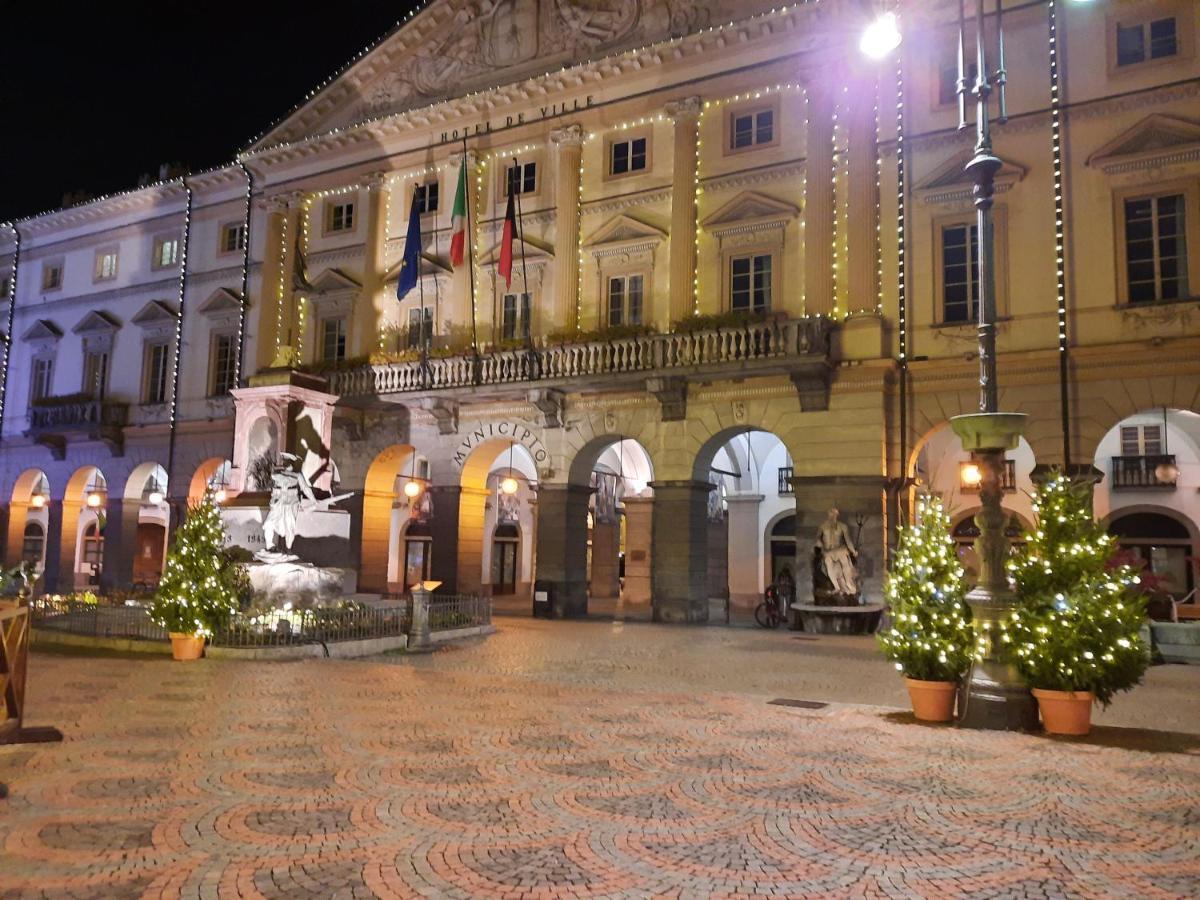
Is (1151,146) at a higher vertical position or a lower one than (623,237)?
higher

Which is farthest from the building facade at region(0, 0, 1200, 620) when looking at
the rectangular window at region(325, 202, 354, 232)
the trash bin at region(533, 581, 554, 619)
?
the rectangular window at region(325, 202, 354, 232)

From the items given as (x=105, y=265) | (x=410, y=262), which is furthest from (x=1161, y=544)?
(x=105, y=265)

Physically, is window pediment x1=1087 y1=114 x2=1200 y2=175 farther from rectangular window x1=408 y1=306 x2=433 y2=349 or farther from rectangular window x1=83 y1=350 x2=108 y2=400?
rectangular window x1=83 y1=350 x2=108 y2=400

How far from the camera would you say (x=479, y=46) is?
28234mm

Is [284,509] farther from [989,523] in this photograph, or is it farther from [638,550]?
[638,550]

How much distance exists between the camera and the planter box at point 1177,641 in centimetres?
1612

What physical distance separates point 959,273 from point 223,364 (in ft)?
79.8

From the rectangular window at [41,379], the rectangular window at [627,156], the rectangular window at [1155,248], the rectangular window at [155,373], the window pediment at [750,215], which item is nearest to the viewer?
the rectangular window at [1155,248]

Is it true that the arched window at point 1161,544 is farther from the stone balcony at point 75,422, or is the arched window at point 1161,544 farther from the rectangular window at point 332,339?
the stone balcony at point 75,422

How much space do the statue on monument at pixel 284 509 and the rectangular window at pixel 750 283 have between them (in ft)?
39.3

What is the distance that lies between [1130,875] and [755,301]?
1908 cm

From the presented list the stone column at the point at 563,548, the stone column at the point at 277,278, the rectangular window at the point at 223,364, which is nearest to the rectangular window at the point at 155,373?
the rectangular window at the point at 223,364

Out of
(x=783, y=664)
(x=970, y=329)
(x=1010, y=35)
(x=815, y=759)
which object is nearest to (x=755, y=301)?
(x=970, y=329)

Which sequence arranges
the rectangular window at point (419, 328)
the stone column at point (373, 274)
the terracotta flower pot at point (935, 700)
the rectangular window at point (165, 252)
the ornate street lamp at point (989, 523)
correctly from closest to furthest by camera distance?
the ornate street lamp at point (989, 523), the terracotta flower pot at point (935, 700), the rectangular window at point (419, 328), the stone column at point (373, 274), the rectangular window at point (165, 252)
